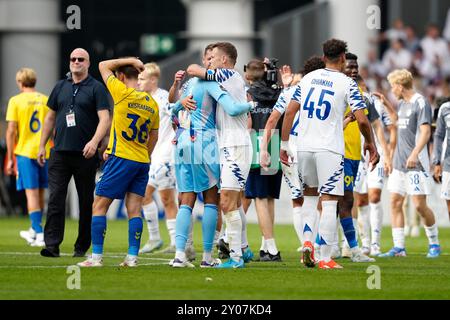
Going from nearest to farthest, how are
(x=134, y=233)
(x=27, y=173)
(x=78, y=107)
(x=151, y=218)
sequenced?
(x=134, y=233) < (x=78, y=107) < (x=151, y=218) < (x=27, y=173)

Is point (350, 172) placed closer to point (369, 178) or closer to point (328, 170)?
point (328, 170)

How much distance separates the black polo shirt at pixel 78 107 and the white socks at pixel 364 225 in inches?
151

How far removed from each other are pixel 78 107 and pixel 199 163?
244 cm

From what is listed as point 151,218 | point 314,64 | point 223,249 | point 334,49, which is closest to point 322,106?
point 334,49

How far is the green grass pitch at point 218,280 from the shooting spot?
11602 mm

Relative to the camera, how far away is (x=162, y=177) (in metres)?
17.8

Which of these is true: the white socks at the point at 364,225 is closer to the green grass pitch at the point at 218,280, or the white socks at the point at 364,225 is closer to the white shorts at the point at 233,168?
the green grass pitch at the point at 218,280

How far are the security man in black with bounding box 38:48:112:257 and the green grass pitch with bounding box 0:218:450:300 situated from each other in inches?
17.4

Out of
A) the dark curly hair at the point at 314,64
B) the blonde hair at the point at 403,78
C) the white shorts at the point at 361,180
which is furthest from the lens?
the white shorts at the point at 361,180

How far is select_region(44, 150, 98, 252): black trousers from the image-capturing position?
16.0 metres

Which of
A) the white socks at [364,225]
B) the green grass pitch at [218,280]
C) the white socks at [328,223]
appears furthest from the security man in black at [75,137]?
the white socks at [364,225]

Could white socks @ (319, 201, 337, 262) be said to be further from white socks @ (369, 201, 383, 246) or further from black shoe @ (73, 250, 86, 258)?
white socks @ (369, 201, 383, 246)
